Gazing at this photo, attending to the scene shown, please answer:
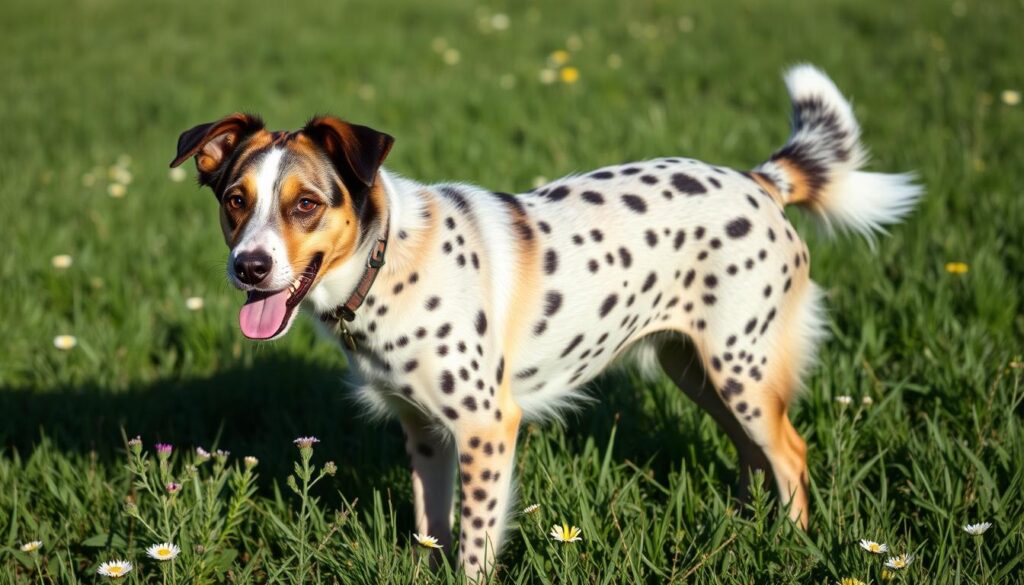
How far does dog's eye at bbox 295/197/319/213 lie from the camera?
3.24 m

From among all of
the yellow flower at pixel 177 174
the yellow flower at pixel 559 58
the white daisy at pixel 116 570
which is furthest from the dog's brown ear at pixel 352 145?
the yellow flower at pixel 559 58

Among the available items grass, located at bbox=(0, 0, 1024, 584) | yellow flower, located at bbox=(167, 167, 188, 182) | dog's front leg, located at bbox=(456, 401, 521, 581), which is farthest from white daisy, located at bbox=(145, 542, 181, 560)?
yellow flower, located at bbox=(167, 167, 188, 182)

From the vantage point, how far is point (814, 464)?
412cm

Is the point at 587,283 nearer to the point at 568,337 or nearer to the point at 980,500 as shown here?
the point at 568,337

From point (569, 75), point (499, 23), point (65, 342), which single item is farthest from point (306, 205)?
point (499, 23)

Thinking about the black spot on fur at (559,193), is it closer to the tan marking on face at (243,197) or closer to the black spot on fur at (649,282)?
the black spot on fur at (649,282)

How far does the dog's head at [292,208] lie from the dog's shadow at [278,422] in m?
1.01

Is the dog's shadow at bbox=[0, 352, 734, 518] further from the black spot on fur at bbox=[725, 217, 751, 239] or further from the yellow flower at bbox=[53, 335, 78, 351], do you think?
the black spot on fur at bbox=[725, 217, 751, 239]

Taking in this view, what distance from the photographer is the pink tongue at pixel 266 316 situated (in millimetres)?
3217

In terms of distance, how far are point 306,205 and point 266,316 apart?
371 millimetres

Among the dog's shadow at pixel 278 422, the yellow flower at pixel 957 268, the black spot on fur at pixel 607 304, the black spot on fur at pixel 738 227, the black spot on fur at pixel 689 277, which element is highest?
the black spot on fur at pixel 738 227

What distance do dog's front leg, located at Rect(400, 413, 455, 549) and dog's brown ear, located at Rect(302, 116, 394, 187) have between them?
1077 mm

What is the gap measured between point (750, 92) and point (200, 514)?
6.15m

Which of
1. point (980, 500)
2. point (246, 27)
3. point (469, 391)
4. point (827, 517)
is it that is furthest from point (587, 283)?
point (246, 27)
